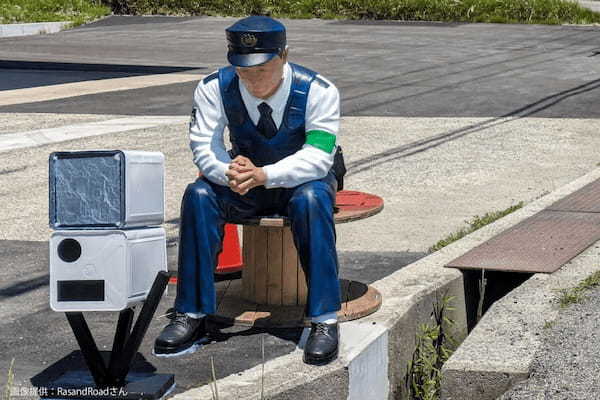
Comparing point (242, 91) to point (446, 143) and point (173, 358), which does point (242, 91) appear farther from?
point (446, 143)

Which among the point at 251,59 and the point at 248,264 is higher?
the point at 251,59

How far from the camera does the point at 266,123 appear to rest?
16.9 feet

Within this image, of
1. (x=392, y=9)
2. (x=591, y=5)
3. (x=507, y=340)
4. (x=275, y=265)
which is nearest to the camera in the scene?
(x=507, y=340)

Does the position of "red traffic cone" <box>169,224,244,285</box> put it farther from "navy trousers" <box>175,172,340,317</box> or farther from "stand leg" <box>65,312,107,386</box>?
"stand leg" <box>65,312,107,386</box>

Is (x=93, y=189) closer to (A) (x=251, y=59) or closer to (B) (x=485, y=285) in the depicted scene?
(A) (x=251, y=59)

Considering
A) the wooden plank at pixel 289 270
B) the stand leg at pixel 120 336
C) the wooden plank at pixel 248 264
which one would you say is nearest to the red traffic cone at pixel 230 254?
the wooden plank at pixel 248 264

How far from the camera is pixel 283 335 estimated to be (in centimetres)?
524

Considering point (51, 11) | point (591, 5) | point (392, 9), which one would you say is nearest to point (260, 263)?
point (392, 9)

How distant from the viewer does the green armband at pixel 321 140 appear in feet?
16.6

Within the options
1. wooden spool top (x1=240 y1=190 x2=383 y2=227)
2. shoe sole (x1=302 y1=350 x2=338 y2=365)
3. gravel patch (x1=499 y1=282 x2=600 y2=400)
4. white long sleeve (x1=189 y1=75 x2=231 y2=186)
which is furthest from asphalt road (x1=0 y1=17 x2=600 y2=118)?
shoe sole (x1=302 y1=350 x2=338 y2=365)

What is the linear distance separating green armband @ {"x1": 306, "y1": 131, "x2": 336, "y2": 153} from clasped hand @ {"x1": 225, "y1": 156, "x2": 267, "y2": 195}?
0.29m

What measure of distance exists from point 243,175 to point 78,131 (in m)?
7.61

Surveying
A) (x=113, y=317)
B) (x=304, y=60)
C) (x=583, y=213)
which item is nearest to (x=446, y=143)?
(x=583, y=213)

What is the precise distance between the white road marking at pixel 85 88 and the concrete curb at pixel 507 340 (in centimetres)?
993
